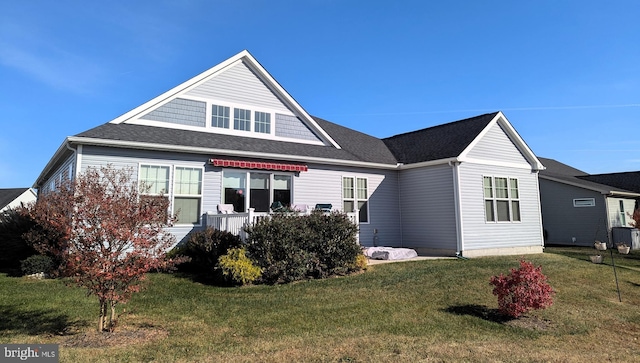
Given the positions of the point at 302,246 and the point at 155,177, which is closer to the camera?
the point at 302,246

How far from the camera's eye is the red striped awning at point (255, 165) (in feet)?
40.4

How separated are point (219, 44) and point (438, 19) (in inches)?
344

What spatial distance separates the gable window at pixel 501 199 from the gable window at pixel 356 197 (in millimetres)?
4952

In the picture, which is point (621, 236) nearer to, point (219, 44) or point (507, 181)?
point (507, 181)

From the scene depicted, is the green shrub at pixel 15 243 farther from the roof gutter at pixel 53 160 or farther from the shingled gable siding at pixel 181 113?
the shingled gable siding at pixel 181 113

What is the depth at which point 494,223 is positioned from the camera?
1495cm

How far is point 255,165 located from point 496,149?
10.5 metres

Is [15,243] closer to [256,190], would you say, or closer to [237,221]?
[237,221]

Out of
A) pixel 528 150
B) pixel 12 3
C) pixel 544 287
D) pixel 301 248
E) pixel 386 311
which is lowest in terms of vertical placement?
pixel 386 311

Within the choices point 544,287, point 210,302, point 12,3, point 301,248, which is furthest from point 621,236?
point 12,3

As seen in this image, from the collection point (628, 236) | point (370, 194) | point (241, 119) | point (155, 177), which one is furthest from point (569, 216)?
point (155, 177)

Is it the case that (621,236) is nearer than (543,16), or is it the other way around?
(543,16)

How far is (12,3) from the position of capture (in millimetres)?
9828

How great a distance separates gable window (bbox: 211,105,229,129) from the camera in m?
13.8
